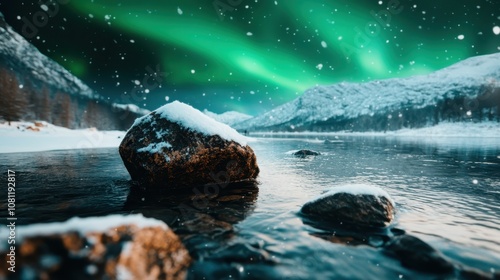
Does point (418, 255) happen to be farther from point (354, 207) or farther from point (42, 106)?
point (42, 106)

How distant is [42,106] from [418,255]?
83708mm

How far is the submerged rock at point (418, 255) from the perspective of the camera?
3.93 metres

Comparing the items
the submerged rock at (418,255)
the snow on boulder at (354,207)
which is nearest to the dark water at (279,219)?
the submerged rock at (418,255)

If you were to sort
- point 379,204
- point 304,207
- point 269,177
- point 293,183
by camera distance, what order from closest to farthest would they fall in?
point 379,204 → point 304,207 → point 293,183 → point 269,177

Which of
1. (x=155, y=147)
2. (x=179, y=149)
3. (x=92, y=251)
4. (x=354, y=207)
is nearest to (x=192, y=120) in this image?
(x=179, y=149)

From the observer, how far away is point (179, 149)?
9.11 meters

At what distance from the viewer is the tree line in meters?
58.0

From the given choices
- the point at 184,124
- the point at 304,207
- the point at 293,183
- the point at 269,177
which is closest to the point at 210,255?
the point at 304,207

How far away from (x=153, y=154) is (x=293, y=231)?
5798 millimetres

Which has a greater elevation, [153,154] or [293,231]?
[153,154]

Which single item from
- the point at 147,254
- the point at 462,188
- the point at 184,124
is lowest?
the point at 462,188

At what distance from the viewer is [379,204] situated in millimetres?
6168

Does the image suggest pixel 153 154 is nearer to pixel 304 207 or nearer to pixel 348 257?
A: pixel 304 207

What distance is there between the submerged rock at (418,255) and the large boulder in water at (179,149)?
6558mm
